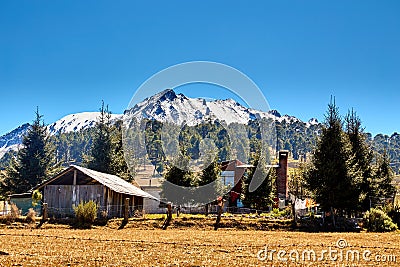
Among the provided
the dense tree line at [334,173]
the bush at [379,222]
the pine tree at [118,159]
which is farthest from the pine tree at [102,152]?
the bush at [379,222]

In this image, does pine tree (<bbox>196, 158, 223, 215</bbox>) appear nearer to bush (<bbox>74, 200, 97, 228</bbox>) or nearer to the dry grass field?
bush (<bbox>74, 200, 97, 228</bbox>)

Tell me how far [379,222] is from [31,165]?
3740cm

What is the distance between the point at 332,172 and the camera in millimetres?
29688

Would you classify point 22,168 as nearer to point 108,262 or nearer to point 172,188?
point 172,188

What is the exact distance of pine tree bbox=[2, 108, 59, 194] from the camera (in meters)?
47.1

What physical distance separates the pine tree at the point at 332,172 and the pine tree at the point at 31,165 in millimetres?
31436

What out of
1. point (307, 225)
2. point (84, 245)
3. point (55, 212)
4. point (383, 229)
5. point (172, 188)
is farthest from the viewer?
point (172, 188)

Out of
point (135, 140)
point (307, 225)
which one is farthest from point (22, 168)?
point (135, 140)

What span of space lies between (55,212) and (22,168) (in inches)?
719

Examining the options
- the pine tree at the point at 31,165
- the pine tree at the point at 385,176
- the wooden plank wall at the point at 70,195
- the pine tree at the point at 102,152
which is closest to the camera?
the wooden plank wall at the point at 70,195

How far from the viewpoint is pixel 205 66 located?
32250mm
